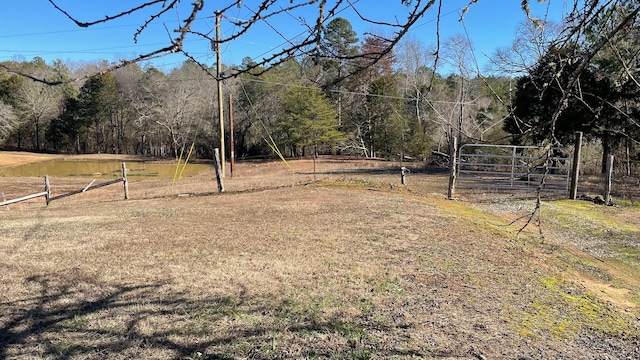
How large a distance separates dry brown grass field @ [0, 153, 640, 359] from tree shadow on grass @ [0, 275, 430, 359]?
16mm

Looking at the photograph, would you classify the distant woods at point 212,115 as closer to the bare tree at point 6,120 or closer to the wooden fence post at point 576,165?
the bare tree at point 6,120

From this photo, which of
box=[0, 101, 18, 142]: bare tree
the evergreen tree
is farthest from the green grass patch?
box=[0, 101, 18, 142]: bare tree

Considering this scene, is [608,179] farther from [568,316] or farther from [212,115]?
[212,115]

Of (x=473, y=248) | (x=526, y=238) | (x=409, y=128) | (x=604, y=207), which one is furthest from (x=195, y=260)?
(x=409, y=128)

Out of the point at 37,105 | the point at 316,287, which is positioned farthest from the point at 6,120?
the point at 316,287

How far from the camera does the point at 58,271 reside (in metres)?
5.04

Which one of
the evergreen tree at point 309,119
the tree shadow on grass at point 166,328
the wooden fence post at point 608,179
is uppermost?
the evergreen tree at point 309,119

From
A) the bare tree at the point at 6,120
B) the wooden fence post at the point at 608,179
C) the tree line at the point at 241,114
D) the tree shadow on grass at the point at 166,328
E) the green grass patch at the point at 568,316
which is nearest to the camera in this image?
the tree shadow on grass at the point at 166,328

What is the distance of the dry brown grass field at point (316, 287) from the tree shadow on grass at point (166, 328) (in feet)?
0.05

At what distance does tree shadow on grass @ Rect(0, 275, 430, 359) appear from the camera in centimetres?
314

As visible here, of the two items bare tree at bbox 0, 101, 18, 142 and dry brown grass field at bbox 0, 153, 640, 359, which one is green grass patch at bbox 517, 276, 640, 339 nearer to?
dry brown grass field at bbox 0, 153, 640, 359

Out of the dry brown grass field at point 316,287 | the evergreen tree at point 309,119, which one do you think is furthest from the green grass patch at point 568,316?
the evergreen tree at point 309,119

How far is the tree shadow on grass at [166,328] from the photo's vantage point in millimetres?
3141

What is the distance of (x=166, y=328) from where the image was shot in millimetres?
3496
